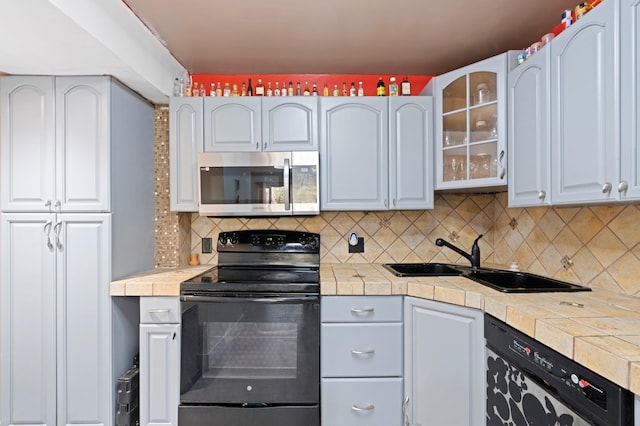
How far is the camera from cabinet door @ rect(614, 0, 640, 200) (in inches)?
42.6

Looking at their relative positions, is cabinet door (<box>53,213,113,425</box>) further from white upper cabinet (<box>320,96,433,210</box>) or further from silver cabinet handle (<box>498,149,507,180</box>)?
silver cabinet handle (<box>498,149,507,180</box>)

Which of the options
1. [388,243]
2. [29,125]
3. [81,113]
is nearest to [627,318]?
[388,243]

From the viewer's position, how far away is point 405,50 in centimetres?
210

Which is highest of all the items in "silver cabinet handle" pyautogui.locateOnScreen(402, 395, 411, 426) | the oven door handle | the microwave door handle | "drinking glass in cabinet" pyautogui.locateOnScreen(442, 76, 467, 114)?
"drinking glass in cabinet" pyautogui.locateOnScreen(442, 76, 467, 114)

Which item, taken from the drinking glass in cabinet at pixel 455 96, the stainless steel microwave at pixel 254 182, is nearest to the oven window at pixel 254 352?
the stainless steel microwave at pixel 254 182

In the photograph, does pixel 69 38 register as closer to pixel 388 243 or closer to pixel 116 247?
pixel 116 247

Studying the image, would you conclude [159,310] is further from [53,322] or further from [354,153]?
[354,153]

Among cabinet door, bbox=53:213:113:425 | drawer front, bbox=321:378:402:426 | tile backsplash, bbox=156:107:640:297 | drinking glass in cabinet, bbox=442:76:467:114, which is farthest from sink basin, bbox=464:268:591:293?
cabinet door, bbox=53:213:113:425

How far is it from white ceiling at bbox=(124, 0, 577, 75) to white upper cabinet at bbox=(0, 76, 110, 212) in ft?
1.88

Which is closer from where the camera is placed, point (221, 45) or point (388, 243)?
point (221, 45)

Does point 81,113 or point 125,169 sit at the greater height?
point 81,113

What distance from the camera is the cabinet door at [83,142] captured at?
1.84 metres

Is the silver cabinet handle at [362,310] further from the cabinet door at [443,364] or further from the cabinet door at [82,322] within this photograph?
the cabinet door at [82,322]

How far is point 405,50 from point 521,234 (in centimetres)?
138
